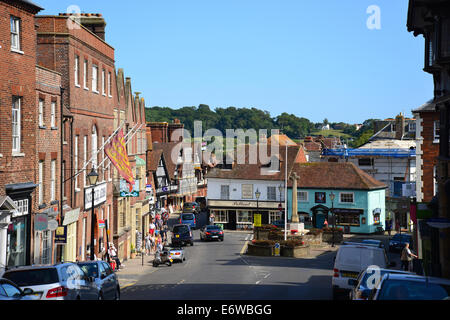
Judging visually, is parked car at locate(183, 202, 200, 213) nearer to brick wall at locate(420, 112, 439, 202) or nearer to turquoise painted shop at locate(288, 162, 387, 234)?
turquoise painted shop at locate(288, 162, 387, 234)

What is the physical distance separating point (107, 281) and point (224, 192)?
55096mm

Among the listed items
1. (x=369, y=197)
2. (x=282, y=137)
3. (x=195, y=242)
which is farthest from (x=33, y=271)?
(x=282, y=137)

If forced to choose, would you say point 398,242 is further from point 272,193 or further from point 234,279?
point 272,193

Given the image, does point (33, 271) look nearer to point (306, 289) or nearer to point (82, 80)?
point (306, 289)

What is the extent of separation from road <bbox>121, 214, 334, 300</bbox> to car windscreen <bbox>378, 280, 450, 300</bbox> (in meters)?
11.1

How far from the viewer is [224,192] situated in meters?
75.8

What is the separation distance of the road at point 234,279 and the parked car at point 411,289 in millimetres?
10944

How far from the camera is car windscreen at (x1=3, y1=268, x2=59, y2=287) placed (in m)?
16.9

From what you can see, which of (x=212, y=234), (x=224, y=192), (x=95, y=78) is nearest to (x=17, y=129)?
(x=95, y=78)

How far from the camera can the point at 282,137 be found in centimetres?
10112

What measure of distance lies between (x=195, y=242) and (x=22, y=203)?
35.4 m

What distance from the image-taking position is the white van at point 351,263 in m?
22.8

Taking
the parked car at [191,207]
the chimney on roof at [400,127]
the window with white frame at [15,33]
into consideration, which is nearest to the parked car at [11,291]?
the window with white frame at [15,33]

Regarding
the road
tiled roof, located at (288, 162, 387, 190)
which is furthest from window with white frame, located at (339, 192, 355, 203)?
the road
